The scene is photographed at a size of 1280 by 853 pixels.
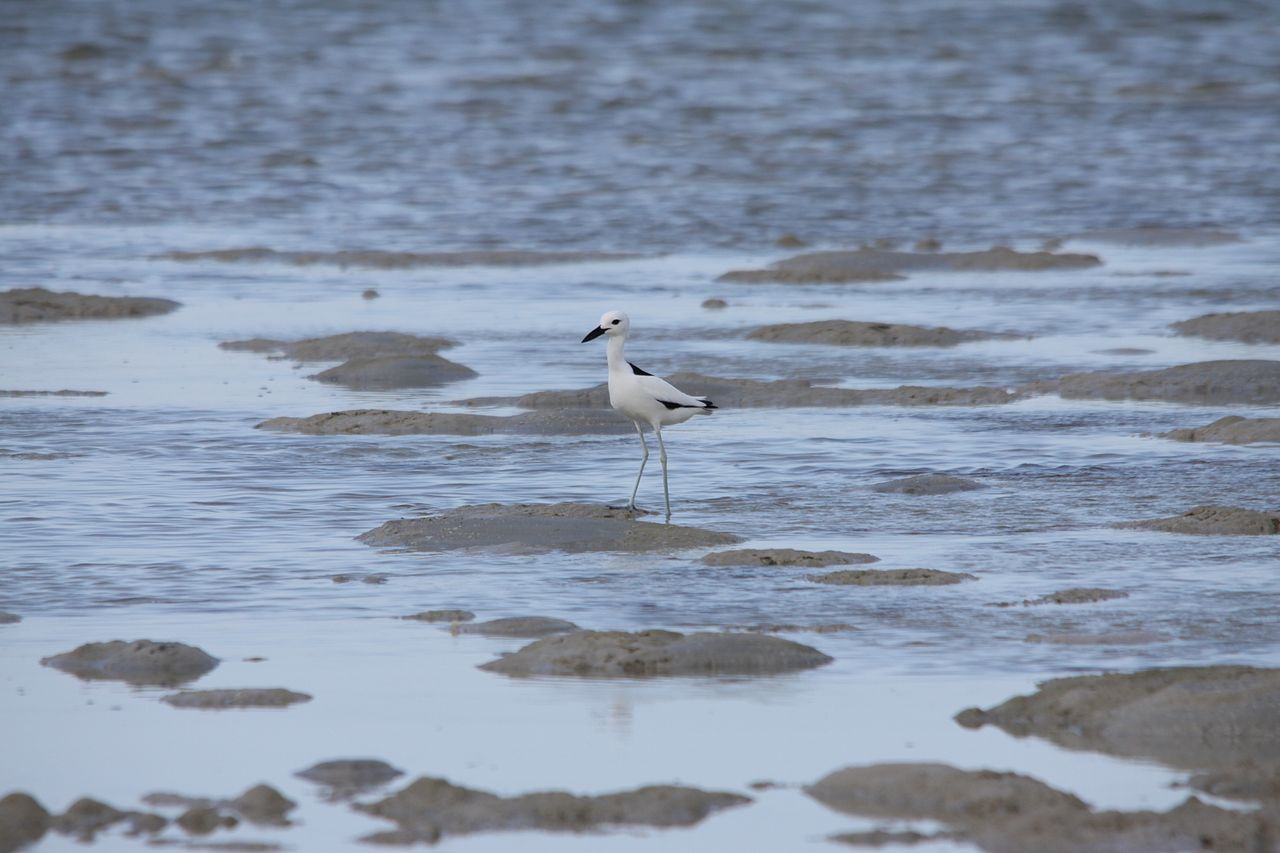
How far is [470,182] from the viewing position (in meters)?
26.3

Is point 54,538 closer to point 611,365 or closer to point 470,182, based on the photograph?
point 611,365

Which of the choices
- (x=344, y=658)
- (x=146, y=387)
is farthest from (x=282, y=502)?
(x=146, y=387)

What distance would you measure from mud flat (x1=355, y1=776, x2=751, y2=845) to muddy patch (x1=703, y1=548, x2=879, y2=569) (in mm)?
2748

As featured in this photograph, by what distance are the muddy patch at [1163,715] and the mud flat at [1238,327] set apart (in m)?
8.74

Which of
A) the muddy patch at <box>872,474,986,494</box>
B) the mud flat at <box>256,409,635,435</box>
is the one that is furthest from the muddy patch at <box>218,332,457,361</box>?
the muddy patch at <box>872,474,986,494</box>

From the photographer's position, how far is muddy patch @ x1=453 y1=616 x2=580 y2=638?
6.89 metres

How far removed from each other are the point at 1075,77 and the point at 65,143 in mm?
19251

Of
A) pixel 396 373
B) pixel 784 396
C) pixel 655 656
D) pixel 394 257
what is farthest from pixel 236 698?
pixel 394 257

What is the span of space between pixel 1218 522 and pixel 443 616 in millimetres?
3334

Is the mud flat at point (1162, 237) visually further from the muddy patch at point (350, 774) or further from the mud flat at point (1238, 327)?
the muddy patch at point (350, 774)

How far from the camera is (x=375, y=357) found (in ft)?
44.5

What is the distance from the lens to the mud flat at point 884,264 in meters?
18.3

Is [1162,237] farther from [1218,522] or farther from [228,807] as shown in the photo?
[228,807]

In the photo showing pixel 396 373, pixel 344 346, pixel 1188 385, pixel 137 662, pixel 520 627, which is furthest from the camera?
pixel 344 346
